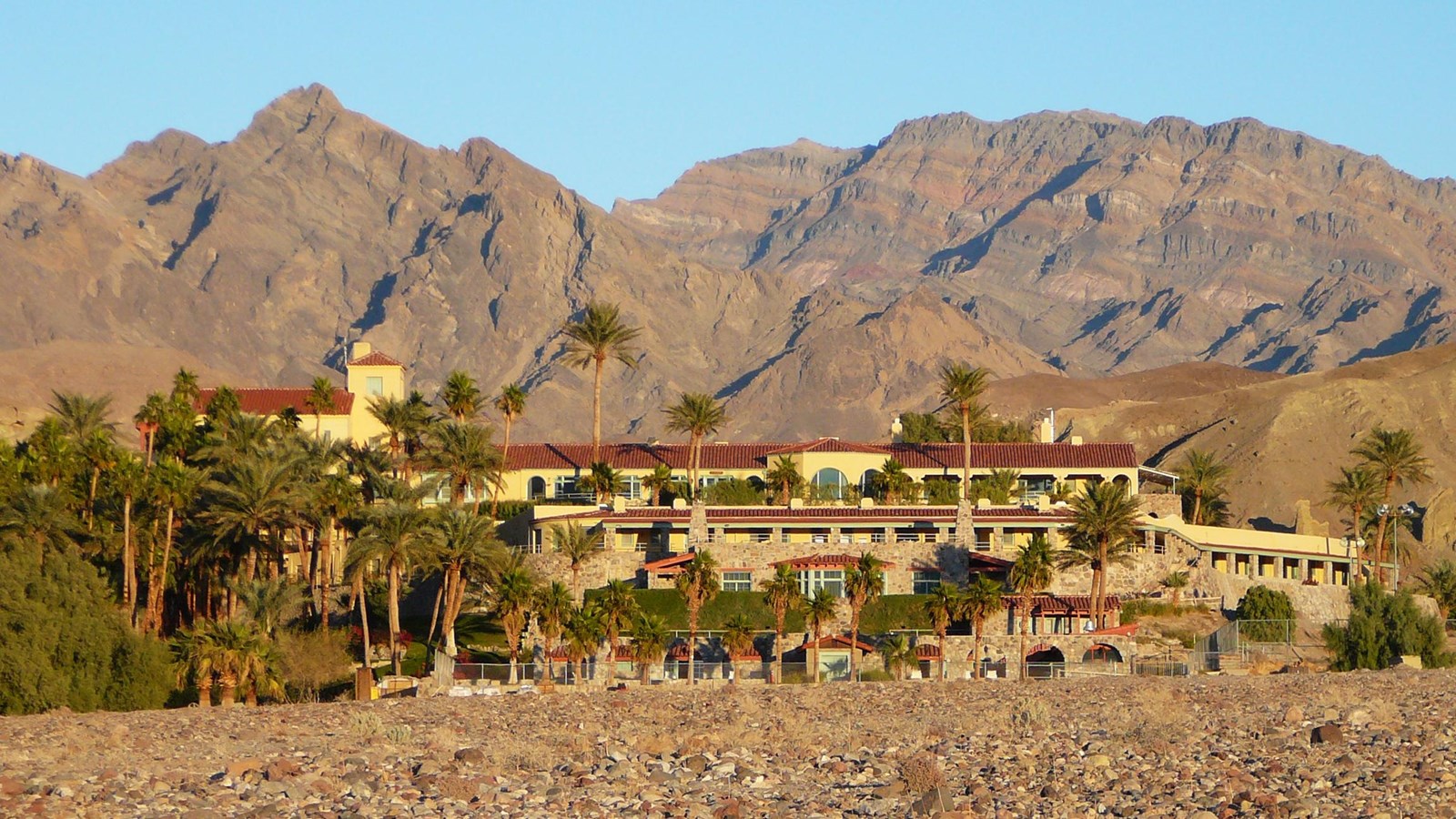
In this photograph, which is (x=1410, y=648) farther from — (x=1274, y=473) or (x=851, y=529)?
(x=1274, y=473)

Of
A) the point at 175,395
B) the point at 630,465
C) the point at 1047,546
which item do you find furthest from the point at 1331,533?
the point at 175,395

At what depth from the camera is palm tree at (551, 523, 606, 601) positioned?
75.4 meters

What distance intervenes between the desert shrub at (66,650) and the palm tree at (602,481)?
29.0 metres

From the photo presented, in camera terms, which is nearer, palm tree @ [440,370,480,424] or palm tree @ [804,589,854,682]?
palm tree @ [804,589,854,682]

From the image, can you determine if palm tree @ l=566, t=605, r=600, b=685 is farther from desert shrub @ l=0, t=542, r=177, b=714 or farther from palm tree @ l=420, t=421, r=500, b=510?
palm tree @ l=420, t=421, r=500, b=510

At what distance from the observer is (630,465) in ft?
321

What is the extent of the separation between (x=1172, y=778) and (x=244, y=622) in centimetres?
3872

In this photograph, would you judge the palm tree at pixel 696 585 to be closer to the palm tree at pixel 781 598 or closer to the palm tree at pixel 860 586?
the palm tree at pixel 781 598

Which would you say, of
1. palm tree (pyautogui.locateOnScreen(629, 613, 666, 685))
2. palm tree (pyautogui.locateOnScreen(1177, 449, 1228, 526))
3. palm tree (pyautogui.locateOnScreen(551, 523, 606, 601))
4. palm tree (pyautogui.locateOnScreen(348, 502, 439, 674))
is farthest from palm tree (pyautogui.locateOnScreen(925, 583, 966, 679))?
palm tree (pyautogui.locateOnScreen(1177, 449, 1228, 526))

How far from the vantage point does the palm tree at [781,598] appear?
68688 mm

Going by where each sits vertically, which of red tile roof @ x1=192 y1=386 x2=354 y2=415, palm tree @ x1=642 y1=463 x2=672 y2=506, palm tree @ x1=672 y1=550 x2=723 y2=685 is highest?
red tile roof @ x1=192 y1=386 x2=354 y2=415

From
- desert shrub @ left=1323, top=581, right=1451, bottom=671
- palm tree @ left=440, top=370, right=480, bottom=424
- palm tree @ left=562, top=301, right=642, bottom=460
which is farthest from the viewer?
palm tree @ left=562, top=301, right=642, bottom=460

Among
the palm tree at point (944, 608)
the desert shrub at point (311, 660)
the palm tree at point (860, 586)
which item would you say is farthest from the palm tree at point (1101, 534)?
the desert shrub at point (311, 660)

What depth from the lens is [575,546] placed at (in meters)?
75.3
